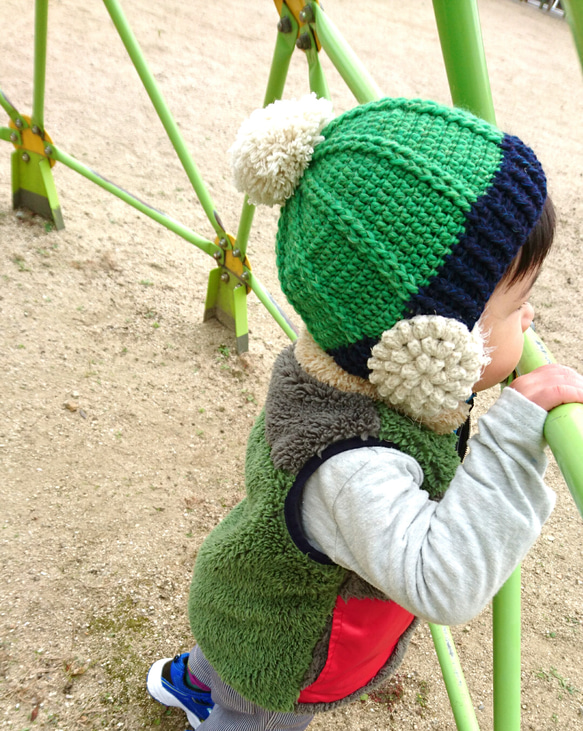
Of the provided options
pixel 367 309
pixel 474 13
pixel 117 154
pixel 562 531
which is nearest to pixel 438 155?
pixel 367 309

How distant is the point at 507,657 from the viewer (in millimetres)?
958

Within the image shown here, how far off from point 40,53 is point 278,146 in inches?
94.6

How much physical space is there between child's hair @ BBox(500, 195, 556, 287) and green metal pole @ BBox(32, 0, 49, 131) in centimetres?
249

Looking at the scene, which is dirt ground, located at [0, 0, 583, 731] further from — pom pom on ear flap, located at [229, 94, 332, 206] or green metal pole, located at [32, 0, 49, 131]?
pom pom on ear flap, located at [229, 94, 332, 206]

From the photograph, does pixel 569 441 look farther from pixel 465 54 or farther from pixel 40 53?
pixel 40 53

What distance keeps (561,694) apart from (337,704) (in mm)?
888

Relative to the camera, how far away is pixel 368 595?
3.11 feet

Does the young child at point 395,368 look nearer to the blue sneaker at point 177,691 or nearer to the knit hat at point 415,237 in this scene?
the knit hat at point 415,237

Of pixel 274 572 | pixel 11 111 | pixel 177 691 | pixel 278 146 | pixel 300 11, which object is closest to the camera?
pixel 278 146

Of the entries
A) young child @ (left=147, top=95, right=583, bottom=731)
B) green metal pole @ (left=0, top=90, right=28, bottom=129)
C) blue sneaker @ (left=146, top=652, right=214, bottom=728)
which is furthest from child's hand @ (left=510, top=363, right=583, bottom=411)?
green metal pole @ (left=0, top=90, right=28, bottom=129)

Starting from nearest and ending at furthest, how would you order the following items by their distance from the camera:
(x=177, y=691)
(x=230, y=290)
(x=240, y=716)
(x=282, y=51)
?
(x=240, y=716), (x=177, y=691), (x=282, y=51), (x=230, y=290)

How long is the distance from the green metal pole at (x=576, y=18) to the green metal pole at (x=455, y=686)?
38.8 inches

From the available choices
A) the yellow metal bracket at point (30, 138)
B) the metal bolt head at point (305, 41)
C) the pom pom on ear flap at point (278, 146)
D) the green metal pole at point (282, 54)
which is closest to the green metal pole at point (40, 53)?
the yellow metal bracket at point (30, 138)

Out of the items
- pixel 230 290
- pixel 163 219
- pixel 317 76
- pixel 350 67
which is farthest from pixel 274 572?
pixel 163 219
